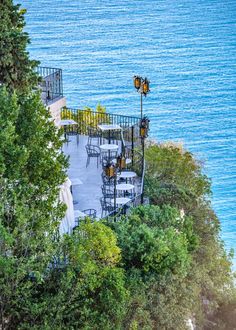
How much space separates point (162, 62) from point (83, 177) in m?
48.8

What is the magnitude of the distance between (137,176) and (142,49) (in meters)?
53.7

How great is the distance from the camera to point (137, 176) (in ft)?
83.3

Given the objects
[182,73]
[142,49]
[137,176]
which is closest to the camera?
[137,176]

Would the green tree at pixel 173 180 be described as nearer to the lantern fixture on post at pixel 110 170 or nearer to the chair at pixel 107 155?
the chair at pixel 107 155

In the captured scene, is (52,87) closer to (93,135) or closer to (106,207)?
(93,135)

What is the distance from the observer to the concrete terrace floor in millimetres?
23906

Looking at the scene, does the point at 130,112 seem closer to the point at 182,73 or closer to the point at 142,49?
the point at 182,73

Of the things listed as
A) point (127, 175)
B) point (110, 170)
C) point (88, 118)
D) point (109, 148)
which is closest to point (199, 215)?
point (127, 175)

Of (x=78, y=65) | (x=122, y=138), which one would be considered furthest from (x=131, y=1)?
(x=122, y=138)

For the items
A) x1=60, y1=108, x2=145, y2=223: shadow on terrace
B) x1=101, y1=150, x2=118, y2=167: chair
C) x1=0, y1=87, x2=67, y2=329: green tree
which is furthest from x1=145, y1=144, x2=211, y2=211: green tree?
x1=0, y1=87, x2=67, y2=329: green tree

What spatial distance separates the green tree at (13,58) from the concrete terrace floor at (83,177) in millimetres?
4780

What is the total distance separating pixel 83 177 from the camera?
2594 cm

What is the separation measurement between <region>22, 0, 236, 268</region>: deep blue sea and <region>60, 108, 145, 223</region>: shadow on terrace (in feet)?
47.6

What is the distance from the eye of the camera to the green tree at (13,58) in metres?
19.3
